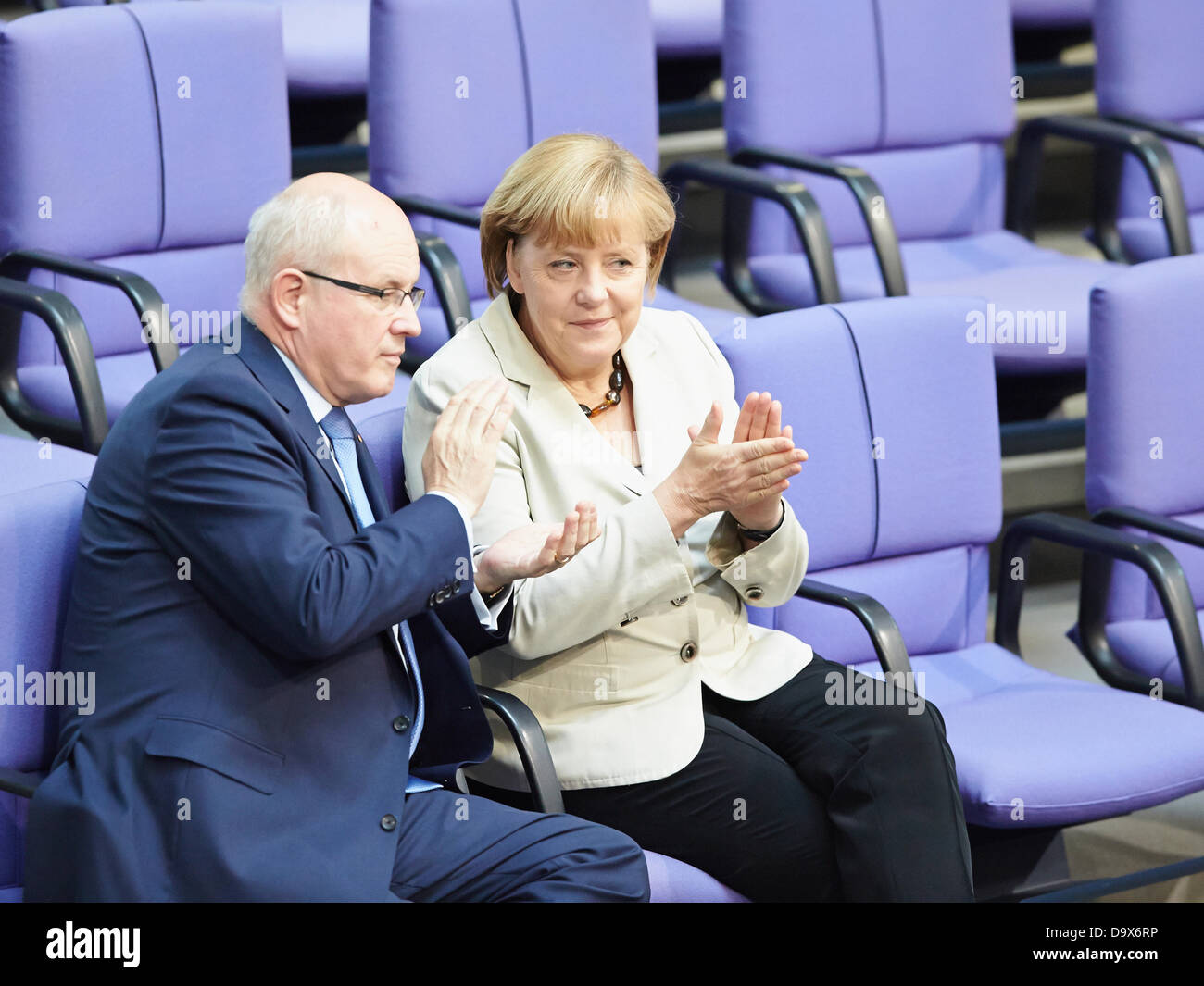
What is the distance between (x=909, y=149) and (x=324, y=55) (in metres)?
1.17

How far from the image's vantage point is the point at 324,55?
339cm

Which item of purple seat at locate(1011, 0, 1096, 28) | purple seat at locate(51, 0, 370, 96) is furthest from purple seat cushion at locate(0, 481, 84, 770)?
purple seat at locate(1011, 0, 1096, 28)

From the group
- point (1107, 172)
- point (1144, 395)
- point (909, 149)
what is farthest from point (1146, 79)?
point (1144, 395)

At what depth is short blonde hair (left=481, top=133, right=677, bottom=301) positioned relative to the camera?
188cm

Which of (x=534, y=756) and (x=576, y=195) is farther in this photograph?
(x=576, y=195)

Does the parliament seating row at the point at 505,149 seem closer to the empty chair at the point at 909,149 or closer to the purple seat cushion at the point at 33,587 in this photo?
the empty chair at the point at 909,149

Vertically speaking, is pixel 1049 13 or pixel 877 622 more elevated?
pixel 1049 13

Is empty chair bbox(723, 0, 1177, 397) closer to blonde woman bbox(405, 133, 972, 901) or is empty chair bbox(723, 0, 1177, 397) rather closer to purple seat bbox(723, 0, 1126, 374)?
purple seat bbox(723, 0, 1126, 374)

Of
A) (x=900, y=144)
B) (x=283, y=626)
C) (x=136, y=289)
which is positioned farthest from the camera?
(x=900, y=144)

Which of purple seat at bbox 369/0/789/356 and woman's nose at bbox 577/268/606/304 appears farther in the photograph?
purple seat at bbox 369/0/789/356

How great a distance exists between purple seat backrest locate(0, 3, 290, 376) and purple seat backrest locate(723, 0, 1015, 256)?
2.96 feet

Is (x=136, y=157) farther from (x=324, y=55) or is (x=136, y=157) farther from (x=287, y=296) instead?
(x=287, y=296)

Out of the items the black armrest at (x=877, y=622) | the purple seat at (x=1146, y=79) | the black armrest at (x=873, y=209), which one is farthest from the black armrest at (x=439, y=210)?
the purple seat at (x=1146, y=79)
